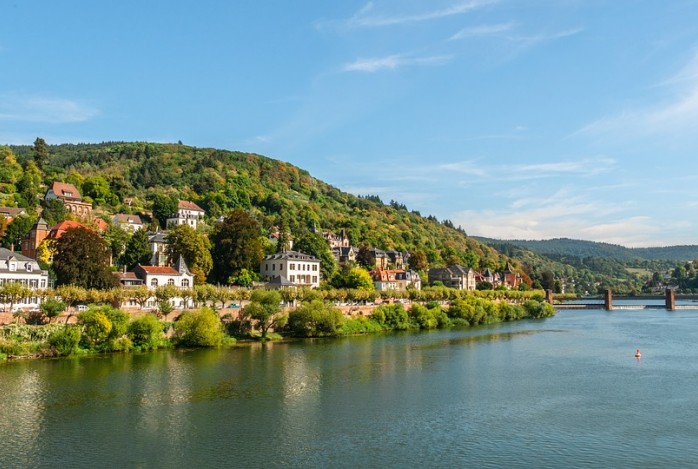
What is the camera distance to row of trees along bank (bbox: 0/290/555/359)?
46.9m

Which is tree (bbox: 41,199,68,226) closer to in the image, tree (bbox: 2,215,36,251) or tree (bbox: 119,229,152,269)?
tree (bbox: 2,215,36,251)

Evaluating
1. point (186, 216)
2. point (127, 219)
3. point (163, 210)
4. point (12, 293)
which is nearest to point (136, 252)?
point (127, 219)

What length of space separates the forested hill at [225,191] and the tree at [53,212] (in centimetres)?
705

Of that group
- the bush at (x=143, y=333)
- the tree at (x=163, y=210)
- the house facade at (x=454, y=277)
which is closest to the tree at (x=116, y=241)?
the tree at (x=163, y=210)

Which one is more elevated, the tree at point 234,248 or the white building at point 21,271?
the tree at point 234,248

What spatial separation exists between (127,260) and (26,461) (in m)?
57.7

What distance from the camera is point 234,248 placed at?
8050cm

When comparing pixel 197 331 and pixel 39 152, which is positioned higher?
pixel 39 152

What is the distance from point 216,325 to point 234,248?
2642 centimetres

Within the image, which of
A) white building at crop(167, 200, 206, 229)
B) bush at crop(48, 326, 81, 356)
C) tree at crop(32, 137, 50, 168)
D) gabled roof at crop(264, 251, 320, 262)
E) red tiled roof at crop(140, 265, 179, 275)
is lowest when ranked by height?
bush at crop(48, 326, 81, 356)

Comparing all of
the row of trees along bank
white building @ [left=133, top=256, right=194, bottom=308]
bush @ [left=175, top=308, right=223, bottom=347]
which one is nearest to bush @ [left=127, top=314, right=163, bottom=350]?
the row of trees along bank

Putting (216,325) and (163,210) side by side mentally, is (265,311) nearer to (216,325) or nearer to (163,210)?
(216,325)

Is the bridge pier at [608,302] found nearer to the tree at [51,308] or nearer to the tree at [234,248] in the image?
the tree at [234,248]

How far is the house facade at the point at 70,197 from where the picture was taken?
94.2 m
